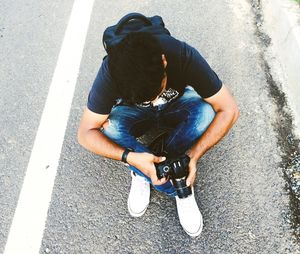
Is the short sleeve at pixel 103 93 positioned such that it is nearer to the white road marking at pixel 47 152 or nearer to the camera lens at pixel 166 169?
the camera lens at pixel 166 169

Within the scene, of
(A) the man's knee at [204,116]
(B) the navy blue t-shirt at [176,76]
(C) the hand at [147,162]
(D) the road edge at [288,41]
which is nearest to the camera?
(B) the navy blue t-shirt at [176,76]

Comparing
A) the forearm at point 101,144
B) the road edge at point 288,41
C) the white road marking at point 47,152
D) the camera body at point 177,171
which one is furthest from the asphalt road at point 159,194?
the forearm at point 101,144

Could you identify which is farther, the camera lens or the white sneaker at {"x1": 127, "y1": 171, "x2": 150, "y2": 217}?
the white sneaker at {"x1": 127, "y1": 171, "x2": 150, "y2": 217}

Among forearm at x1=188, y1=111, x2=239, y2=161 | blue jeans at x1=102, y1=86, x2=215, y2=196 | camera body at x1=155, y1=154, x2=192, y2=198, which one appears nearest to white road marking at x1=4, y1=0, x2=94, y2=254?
blue jeans at x1=102, y1=86, x2=215, y2=196

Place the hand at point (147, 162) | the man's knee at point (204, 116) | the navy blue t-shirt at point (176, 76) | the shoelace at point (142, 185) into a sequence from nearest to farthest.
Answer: the navy blue t-shirt at point (176, 76)
the hand at point (147, 162)
the man's knee at point (204, 116)
the shoelace at point (142, 185)

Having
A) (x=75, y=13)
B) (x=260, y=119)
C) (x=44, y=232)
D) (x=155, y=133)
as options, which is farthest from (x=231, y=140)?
(x=75, y=13)

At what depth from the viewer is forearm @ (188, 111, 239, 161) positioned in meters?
2.33

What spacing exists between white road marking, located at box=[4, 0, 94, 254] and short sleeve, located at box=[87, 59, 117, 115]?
0.77 meters

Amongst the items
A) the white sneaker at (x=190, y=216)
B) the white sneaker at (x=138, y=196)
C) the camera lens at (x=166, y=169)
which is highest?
the camera lens at (x=166, y=169)

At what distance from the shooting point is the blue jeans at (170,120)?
241 centimetres

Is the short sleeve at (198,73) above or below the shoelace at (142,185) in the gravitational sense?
above

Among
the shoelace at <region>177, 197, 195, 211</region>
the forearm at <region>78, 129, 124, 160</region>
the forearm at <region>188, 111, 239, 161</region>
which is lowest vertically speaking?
the shoelace at <region>177, 197, 195, 211</region>

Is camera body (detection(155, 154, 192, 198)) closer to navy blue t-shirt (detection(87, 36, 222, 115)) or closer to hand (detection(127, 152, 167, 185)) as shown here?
hand (detection(127, 152, 167, 185))

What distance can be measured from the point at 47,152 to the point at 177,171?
116cm
